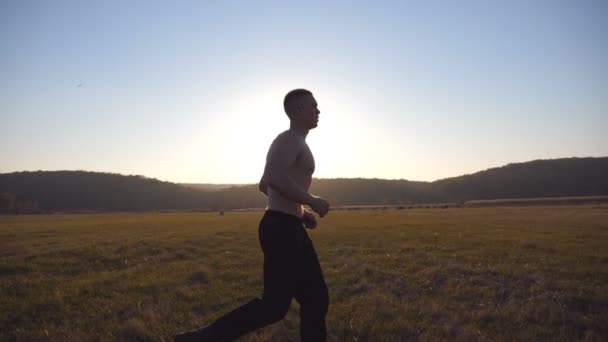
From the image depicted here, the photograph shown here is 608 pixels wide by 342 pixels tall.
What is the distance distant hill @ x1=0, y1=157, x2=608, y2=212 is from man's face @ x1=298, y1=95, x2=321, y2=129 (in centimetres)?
14922

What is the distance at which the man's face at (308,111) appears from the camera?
13.1ft

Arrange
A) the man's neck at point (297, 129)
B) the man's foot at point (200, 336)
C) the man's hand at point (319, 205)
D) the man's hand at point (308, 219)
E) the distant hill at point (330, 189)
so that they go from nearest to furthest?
1. the man's hand at point (319, 205)
2. the man's foot at point (200, 336)
3. the man's neck at point (297, 129)
4. the man's hand at point (308, 219)
5. the distant hill at point (330, 189)

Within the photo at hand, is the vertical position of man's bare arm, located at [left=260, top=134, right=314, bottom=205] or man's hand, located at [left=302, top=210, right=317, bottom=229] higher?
man's bare arm, located at [left=260, top=134, right=314, bottom=205]

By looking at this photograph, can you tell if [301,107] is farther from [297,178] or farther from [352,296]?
[352,296]

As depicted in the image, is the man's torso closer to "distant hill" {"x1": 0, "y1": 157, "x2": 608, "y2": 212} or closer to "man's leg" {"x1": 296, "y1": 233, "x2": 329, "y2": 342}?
"man's leg" {"x1": 296, "y1": 233, "x2": 329, "y2": 342}

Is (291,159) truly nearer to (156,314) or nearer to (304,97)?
(304,97)

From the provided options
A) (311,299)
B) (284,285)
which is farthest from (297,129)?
(311,299)

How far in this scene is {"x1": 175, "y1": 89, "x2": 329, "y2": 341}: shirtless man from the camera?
362 cm

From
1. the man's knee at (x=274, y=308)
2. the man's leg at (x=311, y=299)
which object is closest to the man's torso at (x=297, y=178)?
the man's leg at (x=311, y=299)

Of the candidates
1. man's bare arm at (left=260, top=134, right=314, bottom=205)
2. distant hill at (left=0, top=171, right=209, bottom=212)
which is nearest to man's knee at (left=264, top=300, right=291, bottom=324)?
man's bare arm at (left=260, top=134, right=314, bottom=205)

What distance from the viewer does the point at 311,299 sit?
3725 millimetres

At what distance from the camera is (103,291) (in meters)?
8.46

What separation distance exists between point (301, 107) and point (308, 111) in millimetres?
74

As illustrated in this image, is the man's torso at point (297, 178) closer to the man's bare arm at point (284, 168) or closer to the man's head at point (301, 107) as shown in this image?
the man's bare arm at point (284, 168)
